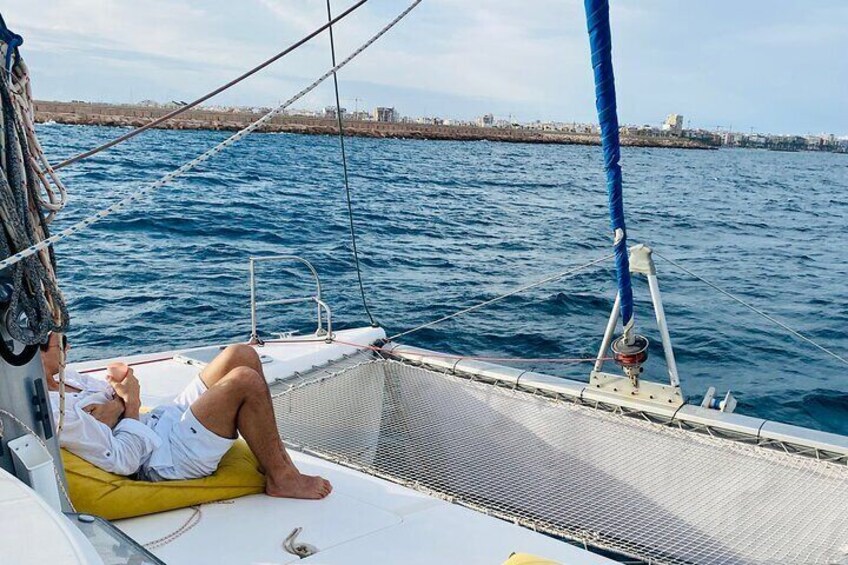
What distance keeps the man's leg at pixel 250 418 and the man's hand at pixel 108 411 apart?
0.34 m

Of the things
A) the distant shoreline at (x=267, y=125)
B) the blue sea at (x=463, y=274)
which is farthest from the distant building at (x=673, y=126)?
the blue sea at (x=463, y=274)

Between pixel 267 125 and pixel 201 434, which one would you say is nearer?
pixel 201 434

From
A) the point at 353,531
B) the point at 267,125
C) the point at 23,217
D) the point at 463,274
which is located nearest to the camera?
the point at 23,217

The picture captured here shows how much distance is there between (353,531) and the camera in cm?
270

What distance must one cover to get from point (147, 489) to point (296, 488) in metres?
0.55

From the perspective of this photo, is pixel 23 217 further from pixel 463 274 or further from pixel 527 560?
pixel 463 274

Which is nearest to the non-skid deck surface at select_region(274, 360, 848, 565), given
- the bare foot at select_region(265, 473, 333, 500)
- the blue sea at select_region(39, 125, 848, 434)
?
the bare foot at select_region(265, 473, 333, 500)

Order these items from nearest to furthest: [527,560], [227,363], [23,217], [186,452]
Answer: [23,217] → [527,560] → [186,452] → [227,363]

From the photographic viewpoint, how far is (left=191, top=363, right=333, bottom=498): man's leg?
9.46 ft

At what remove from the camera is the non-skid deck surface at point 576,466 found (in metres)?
3.18

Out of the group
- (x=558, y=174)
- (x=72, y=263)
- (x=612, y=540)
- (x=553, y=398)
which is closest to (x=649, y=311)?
(x=553, y=398)

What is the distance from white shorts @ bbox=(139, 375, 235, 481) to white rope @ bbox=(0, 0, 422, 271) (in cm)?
87

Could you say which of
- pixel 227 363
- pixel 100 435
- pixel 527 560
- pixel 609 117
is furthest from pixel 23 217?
pixel 609 117

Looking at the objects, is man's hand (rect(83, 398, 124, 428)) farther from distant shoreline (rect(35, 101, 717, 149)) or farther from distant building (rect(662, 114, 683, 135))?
distant building (rect(662, 114, 683, 135))
